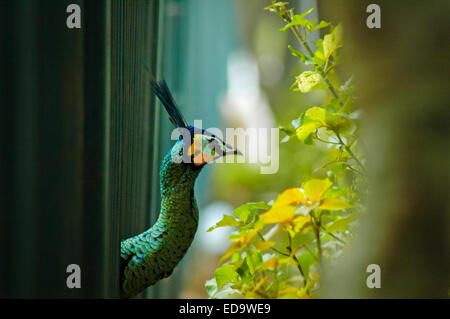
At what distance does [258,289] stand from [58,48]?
16.5 inches

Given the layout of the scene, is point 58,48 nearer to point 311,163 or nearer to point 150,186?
point 150,186

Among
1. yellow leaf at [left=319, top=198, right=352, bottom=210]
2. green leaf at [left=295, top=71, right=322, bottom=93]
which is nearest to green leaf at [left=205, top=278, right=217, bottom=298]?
yellow leaf at [left=319, top=198, right=352, bottom=210]

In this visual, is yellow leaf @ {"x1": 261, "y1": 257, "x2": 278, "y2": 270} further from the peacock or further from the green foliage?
the peacock

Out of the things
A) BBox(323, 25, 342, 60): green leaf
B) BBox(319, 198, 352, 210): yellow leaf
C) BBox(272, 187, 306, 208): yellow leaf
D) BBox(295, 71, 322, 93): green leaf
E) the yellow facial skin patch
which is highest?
BBox(323, 25, 342, 60): green leaf

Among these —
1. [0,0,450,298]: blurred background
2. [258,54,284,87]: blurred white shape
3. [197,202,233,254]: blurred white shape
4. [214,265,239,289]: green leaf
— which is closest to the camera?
[0,0,450,298]: blurred background

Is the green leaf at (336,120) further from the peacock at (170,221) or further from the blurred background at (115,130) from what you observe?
the peacock at (170,221)

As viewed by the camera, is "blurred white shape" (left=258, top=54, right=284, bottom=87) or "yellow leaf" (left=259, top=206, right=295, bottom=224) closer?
"yellow leaf" (left=259, top=206, right=295, bottom=224)

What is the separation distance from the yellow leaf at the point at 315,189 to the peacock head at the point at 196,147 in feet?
0.47

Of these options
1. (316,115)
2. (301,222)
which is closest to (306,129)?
(316,115)

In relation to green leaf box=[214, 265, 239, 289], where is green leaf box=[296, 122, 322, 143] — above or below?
above

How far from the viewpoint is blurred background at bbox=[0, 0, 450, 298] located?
0.44 metres

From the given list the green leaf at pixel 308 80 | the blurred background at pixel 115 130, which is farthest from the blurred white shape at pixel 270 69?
the green leaf at pixel 308 80

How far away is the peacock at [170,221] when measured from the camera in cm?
57

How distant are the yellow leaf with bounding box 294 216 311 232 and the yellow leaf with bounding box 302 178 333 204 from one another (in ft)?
0.11
